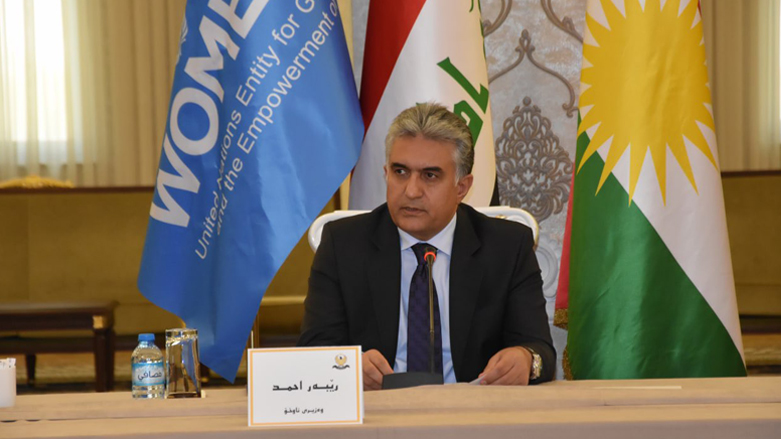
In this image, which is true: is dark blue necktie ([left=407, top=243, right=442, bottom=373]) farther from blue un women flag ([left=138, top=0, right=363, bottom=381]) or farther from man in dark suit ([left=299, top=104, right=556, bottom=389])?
blue un women flag ([left=138, top=0, right=363, bottom=381])

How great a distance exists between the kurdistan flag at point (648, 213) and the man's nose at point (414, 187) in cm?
80

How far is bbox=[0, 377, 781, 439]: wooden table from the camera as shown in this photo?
3.69 ft

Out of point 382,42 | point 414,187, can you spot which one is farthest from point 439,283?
point 382,42

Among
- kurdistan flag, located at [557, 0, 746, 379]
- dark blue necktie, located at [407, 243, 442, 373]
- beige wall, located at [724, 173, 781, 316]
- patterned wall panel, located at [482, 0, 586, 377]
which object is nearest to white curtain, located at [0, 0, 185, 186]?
beige wall, located at [724, 173, 781, 316]

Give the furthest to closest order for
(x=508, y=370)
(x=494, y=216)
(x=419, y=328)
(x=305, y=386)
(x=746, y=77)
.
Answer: (x=746, y=77) < (x=494, y=216) < (x=419, y=328) < (x=508, y=370) < (x=305, y=386)

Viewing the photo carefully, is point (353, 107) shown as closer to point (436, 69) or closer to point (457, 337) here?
point (436, 69)

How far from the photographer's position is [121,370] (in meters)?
5.25

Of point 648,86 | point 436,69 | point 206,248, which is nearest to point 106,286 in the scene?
point 206,248

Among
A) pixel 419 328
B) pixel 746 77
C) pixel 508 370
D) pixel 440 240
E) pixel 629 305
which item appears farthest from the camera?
pixel 746 77

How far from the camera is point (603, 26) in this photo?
2.61 metres

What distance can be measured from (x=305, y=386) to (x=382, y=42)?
1.71m

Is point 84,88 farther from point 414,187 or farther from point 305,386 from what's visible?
point 305,386

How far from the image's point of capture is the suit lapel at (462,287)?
1907 millimetres

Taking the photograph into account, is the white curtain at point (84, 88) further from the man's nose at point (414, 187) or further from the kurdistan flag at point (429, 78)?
the man's nose at point (414, 187)
